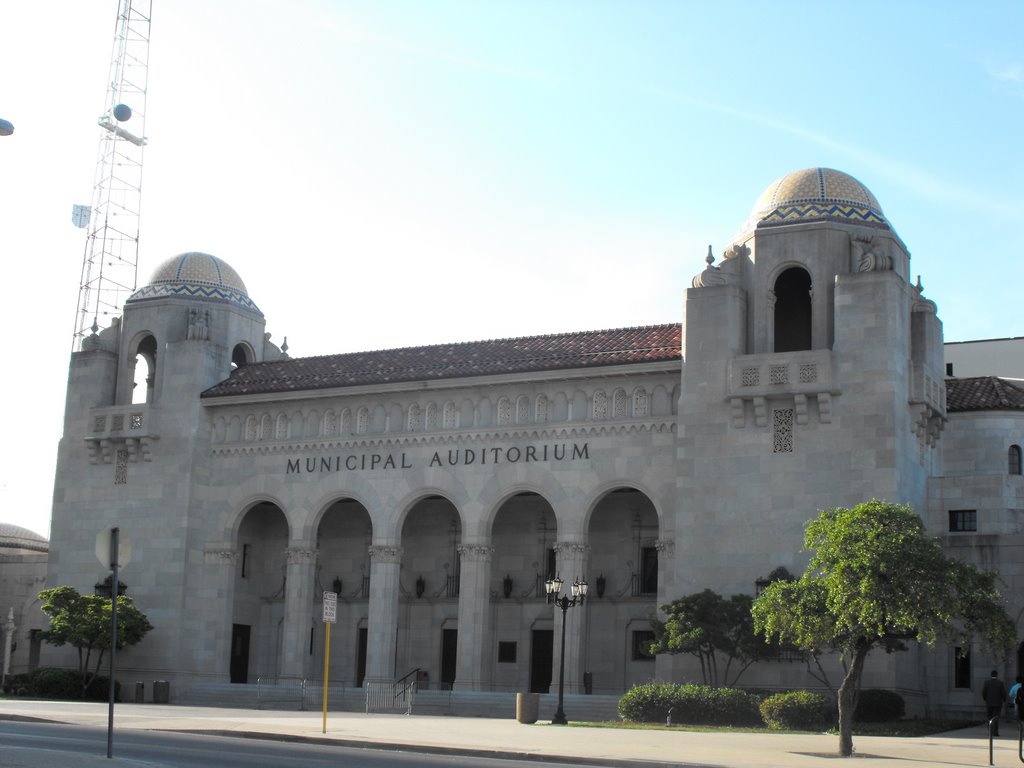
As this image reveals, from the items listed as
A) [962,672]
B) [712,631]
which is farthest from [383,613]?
[962,672]

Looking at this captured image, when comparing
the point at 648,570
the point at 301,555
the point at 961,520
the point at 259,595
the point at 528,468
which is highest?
the point at 528,468

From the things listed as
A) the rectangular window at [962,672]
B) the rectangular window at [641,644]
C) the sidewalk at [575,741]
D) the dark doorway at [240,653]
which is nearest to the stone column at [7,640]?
the dark doorway at [240,653]

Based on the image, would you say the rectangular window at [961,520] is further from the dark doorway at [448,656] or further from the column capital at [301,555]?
the column capital at [301,555]

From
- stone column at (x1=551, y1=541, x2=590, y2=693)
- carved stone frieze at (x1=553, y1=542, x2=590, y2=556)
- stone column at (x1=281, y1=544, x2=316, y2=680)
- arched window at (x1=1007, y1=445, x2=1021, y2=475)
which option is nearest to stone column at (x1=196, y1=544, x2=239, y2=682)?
stone column at (x1=281, y1=544, x2=316, y2=680)

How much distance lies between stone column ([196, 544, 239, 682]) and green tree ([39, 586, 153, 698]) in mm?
1869

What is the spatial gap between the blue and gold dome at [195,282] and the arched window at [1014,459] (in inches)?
1092

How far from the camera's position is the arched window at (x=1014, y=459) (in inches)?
1674

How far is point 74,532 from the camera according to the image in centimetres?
5034

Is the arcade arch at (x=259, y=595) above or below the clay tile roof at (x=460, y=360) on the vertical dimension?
below

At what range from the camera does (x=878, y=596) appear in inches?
1003

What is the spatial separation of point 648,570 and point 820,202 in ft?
43.0

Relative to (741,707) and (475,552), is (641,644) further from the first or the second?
(741,707)

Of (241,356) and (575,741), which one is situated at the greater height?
(241,356)

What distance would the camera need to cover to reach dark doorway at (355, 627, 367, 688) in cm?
4850
